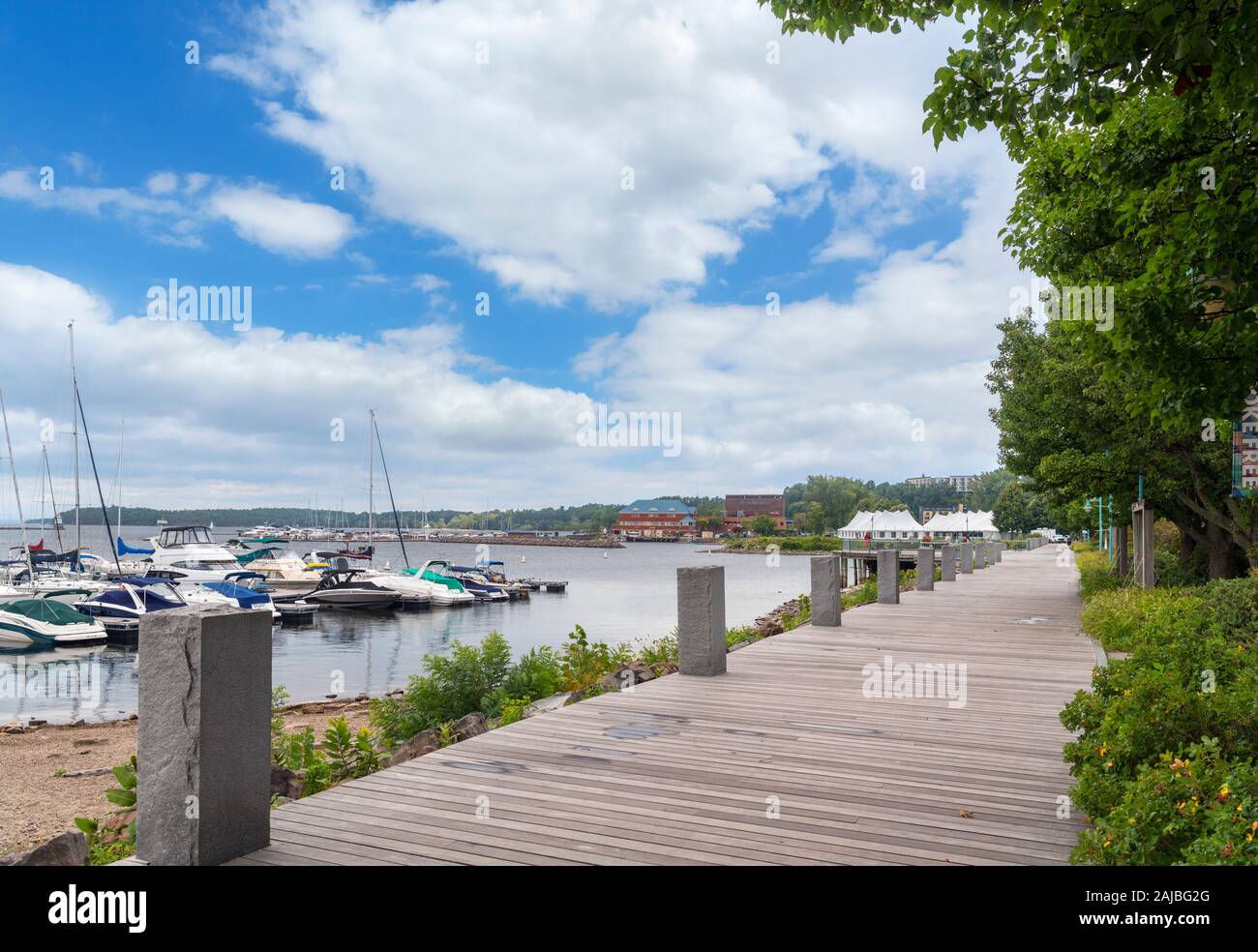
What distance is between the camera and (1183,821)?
3467 millimetres

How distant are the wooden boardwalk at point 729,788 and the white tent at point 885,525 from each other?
51.9m

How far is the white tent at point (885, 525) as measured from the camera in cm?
5928

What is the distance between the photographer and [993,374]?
24312mm

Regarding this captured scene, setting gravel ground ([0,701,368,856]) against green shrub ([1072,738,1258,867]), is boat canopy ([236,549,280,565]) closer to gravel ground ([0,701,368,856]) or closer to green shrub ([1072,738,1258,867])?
gravel ground ([0,701,368,856])

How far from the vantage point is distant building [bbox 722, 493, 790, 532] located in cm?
17125

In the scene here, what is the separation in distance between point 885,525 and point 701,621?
52.9 meters

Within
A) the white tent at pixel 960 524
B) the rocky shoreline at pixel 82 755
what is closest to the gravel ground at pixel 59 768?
the rocky shoreline at pixel 82 755

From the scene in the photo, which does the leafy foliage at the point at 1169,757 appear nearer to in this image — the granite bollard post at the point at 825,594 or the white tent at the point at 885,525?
the granite bollard post at the point at 825,594

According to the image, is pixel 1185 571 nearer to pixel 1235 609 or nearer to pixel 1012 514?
pixel 1235 609

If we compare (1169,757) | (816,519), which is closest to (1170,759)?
(1169,757)

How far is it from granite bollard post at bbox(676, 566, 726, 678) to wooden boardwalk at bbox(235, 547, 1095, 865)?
0.76ft
